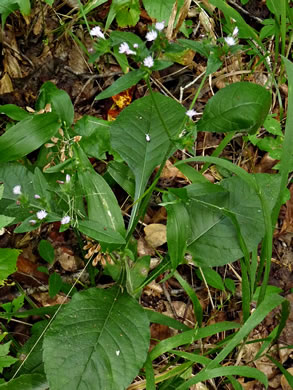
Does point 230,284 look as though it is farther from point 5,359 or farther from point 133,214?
point 5,359

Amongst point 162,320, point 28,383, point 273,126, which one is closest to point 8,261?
point 28,383

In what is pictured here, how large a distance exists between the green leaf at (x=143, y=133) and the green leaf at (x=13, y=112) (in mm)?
361

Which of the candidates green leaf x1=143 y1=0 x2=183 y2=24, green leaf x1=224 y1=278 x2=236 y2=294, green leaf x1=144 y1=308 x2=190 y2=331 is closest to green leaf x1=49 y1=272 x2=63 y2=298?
green leaf x1=144 y1=308 x2=190 y2=331

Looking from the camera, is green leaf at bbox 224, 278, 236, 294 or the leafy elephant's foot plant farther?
green leaf at bbox 224, 278, 236, 294

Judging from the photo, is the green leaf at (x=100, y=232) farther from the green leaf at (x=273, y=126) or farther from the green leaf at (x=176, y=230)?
the green leaf at (x=273, y=126)

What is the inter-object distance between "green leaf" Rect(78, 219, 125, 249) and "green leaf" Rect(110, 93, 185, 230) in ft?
1.00

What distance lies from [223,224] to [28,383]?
2.98 feet

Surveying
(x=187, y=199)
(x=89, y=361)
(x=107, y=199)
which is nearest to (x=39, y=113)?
(x=107, y=199)

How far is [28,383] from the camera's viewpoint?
5.14 feet

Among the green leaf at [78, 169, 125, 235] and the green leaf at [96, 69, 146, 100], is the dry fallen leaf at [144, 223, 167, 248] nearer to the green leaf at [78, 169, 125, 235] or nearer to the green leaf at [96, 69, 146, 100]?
the green leaf at [78, 169, 125, 235]

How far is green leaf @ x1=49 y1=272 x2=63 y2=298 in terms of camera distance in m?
A: 1.86

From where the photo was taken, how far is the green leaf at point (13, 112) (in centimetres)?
184

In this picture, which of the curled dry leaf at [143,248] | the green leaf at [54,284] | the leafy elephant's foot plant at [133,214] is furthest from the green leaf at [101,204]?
the curled dry leaf at [143,248]

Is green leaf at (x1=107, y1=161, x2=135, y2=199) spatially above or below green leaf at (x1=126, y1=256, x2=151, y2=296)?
above
